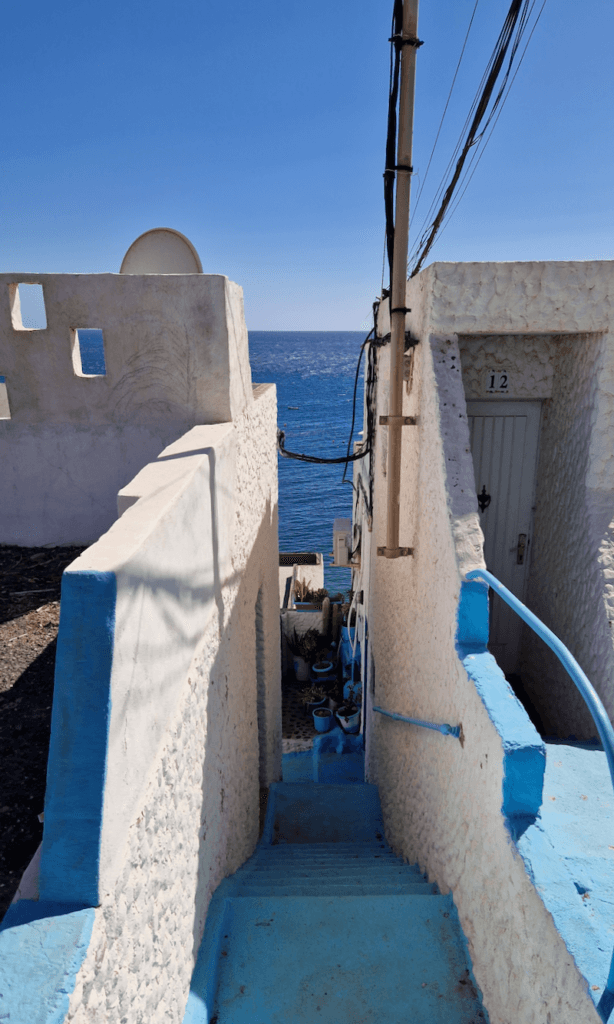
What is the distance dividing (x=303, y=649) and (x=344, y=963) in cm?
1613

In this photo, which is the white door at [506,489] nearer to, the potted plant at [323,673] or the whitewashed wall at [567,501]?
the whitewashed wall at [567,501]

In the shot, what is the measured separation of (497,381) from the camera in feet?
19.0

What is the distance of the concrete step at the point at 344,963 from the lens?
11.2 ft

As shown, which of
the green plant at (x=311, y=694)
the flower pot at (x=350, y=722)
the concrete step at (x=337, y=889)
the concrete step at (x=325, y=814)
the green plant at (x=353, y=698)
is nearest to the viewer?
the concrete step at (x=337, y=889)

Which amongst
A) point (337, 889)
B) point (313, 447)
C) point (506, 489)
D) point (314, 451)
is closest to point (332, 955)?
point (337, 889)

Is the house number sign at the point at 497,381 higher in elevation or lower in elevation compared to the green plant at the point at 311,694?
higher

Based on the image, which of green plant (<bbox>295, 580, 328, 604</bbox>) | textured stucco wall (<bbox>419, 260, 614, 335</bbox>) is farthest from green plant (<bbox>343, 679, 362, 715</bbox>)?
textured stucco wall (<bbox>419, 260, 614, 335</bbox>)

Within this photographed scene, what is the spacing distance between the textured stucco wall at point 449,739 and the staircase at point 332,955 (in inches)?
8.8

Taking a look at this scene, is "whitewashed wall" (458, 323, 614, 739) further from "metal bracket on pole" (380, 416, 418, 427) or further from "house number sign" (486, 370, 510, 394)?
"metal bracket on pole" (380, 416, 418, 427)

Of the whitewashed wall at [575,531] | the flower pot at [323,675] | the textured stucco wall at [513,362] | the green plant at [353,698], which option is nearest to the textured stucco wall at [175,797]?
the textured stucco wall at [513,362]

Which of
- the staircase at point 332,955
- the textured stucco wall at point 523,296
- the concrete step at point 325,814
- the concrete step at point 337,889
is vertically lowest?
the concrete step at point 325,814

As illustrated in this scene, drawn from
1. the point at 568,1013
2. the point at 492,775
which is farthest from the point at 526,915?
the point at 492,775

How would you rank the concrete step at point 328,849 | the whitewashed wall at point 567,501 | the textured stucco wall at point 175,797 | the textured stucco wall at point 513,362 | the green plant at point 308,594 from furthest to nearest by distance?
the green plant at point 308,594, the concrete step at point 328,849, the textured stucco wall at point 513,362, the whitewashed wall at point 567,501, the textured stucco wall at point 175,797

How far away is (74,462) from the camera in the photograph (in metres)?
6.16
